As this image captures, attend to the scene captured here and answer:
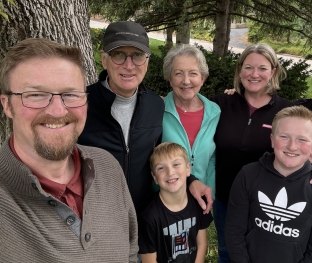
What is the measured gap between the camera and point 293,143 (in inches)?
91.8

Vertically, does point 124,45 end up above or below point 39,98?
above

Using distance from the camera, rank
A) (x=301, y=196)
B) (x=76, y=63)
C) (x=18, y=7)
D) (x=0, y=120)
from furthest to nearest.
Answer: (x=0, y=120) < (x=18, y=7) < (x=301, y=196) < (x=76, y=63)

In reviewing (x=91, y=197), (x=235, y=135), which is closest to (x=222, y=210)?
(x=235, y=135)

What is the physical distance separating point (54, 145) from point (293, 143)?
155 cm

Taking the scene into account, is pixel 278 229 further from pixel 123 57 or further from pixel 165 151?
pixel 123 57

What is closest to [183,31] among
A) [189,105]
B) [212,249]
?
[212,249]

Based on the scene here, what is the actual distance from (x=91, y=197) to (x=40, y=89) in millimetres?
567

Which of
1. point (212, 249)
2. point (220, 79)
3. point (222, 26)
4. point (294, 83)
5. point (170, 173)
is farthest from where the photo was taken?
point (222, 26)

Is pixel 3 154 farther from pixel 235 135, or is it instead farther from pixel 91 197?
pixel 235 135

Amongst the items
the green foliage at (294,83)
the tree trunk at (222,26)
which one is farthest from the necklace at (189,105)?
the tree trunk at (222,26)

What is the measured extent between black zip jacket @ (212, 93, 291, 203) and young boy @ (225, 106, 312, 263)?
339 millimetres

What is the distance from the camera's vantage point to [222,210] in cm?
322

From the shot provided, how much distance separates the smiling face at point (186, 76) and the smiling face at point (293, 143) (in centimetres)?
71

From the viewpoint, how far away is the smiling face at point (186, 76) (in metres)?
2.70
